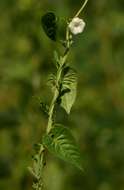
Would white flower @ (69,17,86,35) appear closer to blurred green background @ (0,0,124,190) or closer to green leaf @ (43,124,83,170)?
green leaf @ (43,124,83,170)

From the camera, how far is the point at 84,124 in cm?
424

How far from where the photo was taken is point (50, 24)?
1.83 metres

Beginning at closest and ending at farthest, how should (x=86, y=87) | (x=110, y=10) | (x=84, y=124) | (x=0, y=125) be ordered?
(x=0, y=125)
(x=84, y=124)
(x=86, y=87)
(x=110, y=10)

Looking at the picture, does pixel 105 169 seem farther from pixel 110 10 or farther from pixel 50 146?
pixel 50 146

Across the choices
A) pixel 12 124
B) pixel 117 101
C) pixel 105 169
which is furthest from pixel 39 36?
pixel 117 101

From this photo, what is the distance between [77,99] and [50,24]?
8.09 feet

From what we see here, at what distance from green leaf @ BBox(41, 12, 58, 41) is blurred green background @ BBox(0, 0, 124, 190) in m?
1.66

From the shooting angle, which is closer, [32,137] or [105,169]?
[32,137]

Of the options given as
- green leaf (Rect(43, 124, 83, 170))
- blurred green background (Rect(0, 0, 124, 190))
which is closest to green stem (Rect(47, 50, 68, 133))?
green leaf (Rect(43, 124, 83, 170))

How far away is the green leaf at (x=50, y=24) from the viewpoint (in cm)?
183

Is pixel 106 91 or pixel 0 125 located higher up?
pixel 106 91

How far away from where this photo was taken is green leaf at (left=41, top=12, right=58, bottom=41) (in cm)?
183

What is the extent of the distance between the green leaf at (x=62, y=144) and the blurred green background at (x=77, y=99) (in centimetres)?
172

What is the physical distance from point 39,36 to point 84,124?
0.59m
